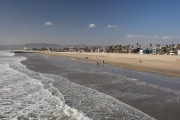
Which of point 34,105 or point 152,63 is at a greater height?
point 152,63

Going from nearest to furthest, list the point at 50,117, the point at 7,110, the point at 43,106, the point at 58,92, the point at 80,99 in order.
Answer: the point at 50,117 → the point at 7,110 → the point at 43,106 → the point at 80,99 → the point at 58,92

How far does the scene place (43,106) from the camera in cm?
721

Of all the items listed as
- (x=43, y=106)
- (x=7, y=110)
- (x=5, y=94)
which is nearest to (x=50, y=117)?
(x=43, y=106)

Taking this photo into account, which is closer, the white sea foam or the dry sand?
the white sea foam

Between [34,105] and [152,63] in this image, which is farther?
[152,63]

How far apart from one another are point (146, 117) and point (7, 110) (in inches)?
210

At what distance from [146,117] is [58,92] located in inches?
199

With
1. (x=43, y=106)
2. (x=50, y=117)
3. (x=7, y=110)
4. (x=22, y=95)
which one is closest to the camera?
(x=50, y=117)

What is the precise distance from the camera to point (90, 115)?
6.24m

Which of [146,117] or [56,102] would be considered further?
[56,102]

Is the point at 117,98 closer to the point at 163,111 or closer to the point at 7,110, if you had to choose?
the point at 163,111

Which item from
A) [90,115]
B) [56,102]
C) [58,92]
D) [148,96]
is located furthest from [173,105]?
[58,92]

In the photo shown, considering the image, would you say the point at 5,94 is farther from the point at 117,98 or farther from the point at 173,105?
the point at 173,105

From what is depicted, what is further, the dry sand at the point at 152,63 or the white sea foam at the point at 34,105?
the dry sand at the point at 152,63
